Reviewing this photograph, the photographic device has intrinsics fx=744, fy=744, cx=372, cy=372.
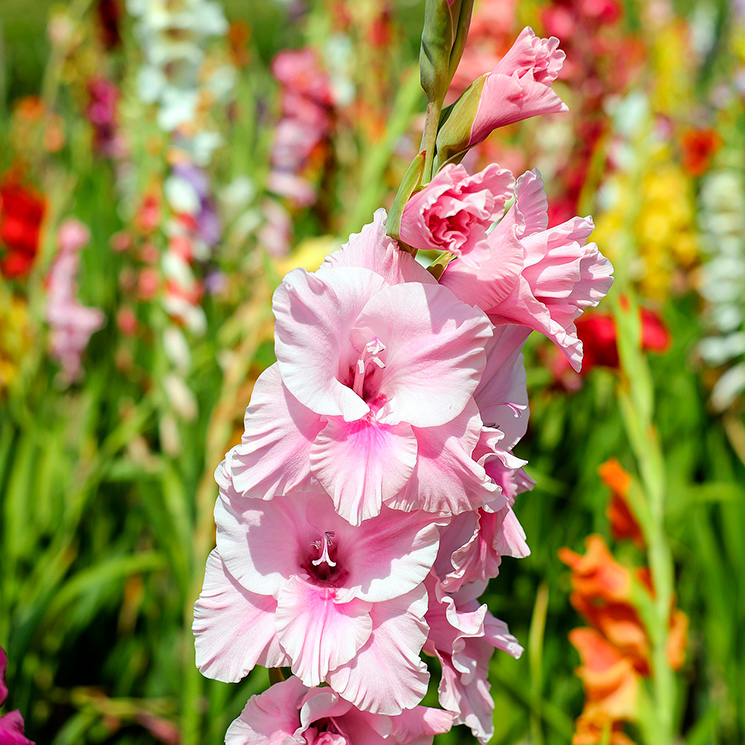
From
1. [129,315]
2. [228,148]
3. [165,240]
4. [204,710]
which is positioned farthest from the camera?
[228,148]

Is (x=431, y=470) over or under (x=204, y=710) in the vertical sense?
over

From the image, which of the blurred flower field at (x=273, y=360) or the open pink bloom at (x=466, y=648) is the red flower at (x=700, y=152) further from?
the open pink bloom at (x=466, y=648)

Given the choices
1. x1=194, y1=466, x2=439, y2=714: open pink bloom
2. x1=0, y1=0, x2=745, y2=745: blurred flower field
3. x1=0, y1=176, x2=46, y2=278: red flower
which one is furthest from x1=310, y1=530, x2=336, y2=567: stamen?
x1=0, y1=176, x2=46, y2=278: red flower

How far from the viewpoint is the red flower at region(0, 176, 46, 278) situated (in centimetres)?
201

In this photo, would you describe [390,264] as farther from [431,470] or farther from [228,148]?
[228,148]

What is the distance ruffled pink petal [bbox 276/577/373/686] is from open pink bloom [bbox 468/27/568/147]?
0.30m

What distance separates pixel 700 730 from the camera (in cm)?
104

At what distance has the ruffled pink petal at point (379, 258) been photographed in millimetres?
458

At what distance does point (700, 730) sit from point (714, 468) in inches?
36.2

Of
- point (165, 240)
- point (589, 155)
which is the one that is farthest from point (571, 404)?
point (165, 240)

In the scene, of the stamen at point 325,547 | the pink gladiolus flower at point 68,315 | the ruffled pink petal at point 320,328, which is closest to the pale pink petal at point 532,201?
the ruffled pink petal at point 320,328

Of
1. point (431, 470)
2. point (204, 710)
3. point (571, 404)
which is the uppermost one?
point (431, 470)

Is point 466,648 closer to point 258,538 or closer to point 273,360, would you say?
point 258,538

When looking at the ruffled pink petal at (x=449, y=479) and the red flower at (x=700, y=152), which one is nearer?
the ruffled pink petal at (x=449, y=479)
